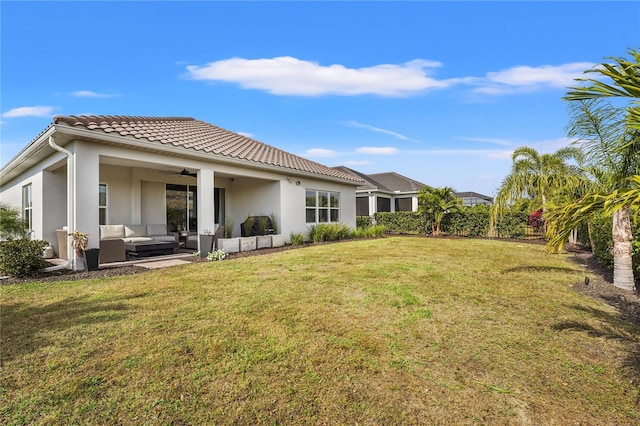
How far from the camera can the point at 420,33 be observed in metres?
10.6

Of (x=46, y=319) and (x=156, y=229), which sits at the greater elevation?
(x=156, y=229)

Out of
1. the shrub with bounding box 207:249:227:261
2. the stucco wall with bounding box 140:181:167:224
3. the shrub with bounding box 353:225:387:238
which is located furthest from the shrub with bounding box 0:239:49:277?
the shrub with bounding box 353:225:387:238

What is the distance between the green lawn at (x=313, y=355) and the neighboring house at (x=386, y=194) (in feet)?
64.1

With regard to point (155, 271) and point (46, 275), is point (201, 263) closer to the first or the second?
point (155, 271)

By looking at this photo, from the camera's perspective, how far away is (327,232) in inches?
583

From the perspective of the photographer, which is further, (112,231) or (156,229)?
(156,229)

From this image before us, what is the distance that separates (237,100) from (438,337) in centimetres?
1342

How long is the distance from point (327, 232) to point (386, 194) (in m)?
Result: 14.8

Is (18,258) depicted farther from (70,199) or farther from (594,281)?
(594,281)

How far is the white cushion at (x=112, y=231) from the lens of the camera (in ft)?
34.7

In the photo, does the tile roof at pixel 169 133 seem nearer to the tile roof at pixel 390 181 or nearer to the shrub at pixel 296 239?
the shrub at pixel 296 239

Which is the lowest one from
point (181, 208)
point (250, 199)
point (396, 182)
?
point (181, 208)

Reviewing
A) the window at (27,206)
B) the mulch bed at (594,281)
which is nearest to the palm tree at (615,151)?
the mulch bed at (594,281)

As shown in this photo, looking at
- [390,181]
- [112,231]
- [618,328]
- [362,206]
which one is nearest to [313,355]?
[618,328]
